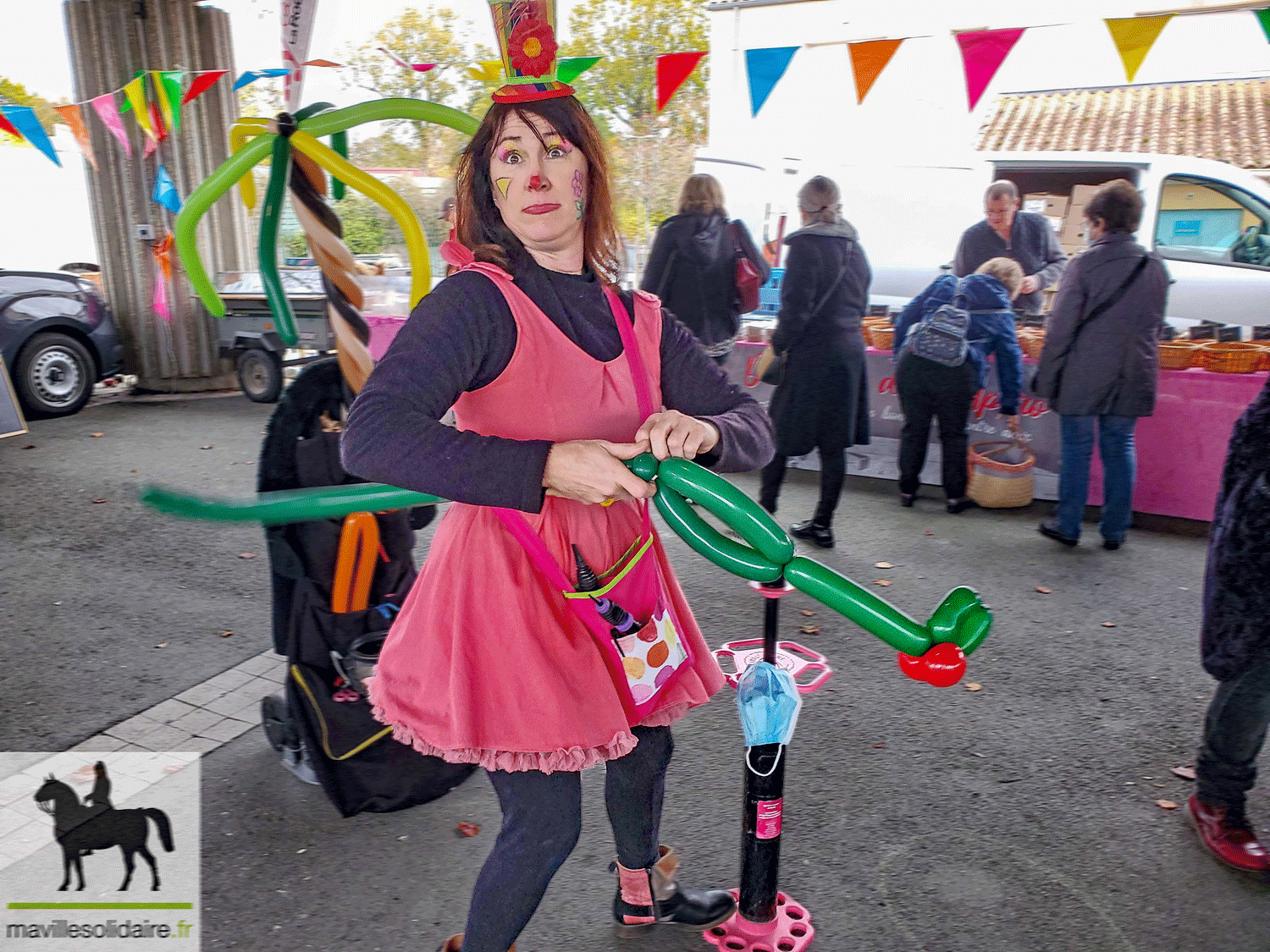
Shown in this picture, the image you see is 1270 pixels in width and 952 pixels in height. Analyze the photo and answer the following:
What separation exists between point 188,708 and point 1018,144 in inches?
814

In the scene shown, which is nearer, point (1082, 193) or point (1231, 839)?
point (1231, 839)

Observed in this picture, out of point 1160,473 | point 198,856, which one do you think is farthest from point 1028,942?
point 1160,473

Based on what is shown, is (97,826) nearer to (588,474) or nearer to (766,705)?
(766,705)

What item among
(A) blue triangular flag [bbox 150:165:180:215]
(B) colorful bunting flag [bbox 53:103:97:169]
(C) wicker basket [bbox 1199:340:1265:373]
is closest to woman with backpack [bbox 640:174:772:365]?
(C) wicker basket [bbox 1199:340:1265:373]

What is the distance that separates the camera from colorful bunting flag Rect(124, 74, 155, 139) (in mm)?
7005

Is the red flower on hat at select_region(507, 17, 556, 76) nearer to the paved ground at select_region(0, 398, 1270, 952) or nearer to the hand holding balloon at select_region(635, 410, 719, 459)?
the hand holding balloon at select_region(635, 410, 719, 459)

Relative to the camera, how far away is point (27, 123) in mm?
6238

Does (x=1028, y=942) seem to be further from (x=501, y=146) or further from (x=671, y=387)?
(x=501, y=146)

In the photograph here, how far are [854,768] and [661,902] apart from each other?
103cm

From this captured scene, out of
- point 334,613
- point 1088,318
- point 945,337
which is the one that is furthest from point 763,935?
point 945,337

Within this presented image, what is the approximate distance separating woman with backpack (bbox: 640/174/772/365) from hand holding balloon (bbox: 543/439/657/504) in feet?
12.8

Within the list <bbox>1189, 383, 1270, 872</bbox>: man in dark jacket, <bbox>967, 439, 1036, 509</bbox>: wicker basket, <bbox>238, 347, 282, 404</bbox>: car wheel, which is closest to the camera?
<bbox>1189, 383, 1270, 872</bbox>: man in dark jacket

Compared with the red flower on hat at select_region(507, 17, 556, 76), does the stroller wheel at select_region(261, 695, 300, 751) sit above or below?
below

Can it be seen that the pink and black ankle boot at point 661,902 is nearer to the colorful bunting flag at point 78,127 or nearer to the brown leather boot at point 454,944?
the brown leather boot at point 454,944
